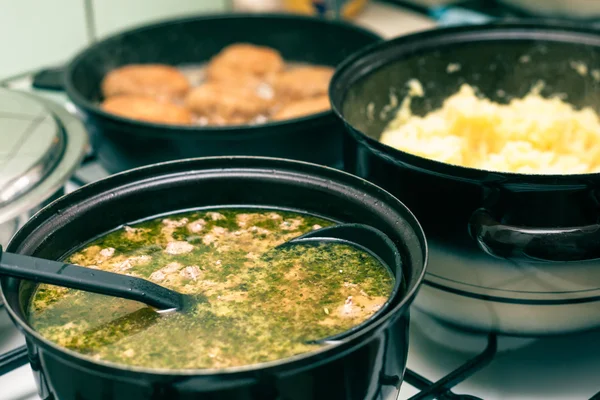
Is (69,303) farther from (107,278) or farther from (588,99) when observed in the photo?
(588,99)

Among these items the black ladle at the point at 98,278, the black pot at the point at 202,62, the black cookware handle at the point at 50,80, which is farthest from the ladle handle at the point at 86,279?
the black cookware handle at the point at 50,80

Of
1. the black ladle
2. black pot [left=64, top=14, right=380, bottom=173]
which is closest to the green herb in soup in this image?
the black ladle

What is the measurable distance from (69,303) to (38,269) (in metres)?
0.09

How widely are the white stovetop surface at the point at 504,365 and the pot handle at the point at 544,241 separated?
188 mm

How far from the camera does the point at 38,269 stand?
2.14ft

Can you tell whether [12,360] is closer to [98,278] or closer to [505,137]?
[98,278]

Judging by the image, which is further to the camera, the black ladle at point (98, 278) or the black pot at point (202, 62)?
the black pot at point (202, 62)

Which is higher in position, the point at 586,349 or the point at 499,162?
the point at 499,162

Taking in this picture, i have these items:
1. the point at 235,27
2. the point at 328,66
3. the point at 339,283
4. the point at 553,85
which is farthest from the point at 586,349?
the point at 235,27

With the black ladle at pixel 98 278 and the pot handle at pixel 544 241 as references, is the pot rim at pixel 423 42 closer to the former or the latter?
the pot handle at pixel 544 241

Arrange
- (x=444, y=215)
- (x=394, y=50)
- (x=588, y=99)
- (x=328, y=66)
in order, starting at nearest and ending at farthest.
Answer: (x=444, y=215), (x=394, y=50), (x=588, y=99), (x=328, y=66)

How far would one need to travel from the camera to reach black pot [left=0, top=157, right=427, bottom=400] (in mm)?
569

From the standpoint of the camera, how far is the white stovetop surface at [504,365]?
887 mm

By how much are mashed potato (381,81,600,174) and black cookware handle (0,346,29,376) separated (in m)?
0.56
